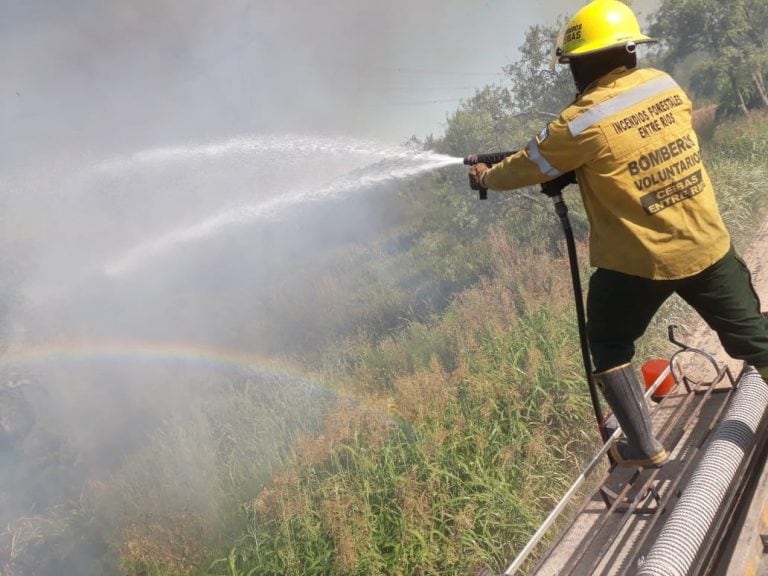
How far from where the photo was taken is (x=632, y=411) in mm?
2504

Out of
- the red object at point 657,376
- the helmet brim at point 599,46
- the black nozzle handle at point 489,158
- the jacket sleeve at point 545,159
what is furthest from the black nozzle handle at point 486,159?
the red object at point 657,376

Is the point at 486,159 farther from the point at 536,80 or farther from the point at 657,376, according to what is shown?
the point at 536,80

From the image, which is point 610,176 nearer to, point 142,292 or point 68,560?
point 68,560

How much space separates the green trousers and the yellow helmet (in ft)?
3.00

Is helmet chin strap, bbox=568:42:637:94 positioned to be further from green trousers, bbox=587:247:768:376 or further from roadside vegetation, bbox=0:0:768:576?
roadside vegetation, bbox=0:0:768:576

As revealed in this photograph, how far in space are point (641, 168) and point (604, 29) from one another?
22.6 inches

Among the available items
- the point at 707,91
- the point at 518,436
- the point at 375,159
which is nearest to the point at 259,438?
the point at 518,436

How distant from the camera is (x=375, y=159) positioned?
7465 mm

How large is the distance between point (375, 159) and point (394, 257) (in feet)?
22.5

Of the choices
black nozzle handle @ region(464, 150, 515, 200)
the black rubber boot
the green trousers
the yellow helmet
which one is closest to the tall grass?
the black rubber boot

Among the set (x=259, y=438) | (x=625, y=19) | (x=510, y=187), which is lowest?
(x=259, y=438)

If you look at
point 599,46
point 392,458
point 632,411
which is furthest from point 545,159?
point 392,458

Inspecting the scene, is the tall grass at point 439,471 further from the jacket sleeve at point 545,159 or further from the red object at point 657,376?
the jacket sleeve at point 545,159

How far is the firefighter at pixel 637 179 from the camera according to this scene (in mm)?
2119
